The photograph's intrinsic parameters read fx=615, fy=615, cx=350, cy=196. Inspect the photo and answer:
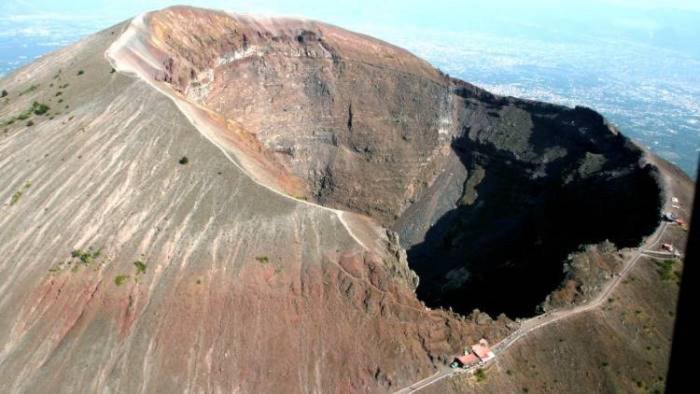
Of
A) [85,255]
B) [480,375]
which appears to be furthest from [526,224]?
[85,255]

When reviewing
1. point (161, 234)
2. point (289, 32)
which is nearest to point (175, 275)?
point (161, 234)

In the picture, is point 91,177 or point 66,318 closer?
point 66,318

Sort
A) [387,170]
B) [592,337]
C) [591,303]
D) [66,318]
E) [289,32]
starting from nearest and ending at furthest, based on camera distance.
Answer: [66,318]
[592,337]
[591,303]
[387,170]
[289,32]

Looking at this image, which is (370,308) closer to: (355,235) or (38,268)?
(355,235)

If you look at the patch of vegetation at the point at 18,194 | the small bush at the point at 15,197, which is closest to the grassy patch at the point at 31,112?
the patch of vegetation at the point at 18,194

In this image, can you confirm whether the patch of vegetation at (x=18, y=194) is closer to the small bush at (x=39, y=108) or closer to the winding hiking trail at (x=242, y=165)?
the small bush at (x=39, y=108)

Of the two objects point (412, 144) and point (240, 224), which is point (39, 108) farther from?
point (412, 144)
